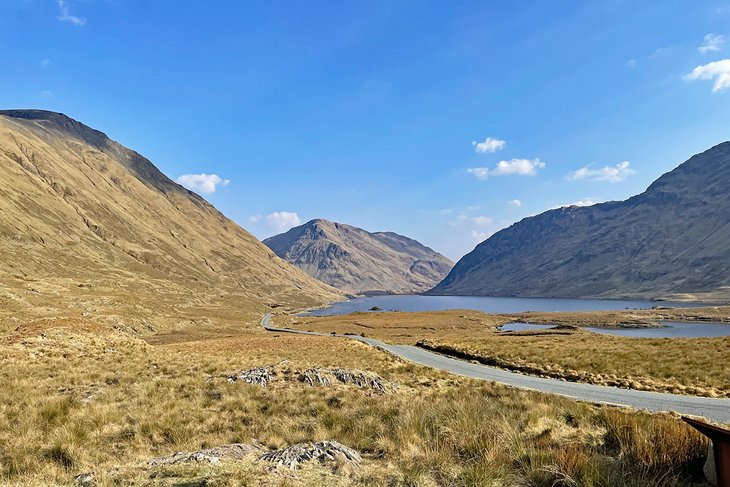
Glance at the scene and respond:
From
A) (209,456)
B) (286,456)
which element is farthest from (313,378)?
(286,456)

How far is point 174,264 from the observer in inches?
7613

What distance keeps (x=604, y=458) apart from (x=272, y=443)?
625 centimetres

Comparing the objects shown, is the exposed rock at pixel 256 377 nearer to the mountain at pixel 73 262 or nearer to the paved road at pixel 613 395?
the paved road at pixel 613 395

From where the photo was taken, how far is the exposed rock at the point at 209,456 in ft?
21.7

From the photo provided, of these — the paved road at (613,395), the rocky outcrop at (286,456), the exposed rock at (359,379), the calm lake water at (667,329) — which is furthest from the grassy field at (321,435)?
the calm lake water at (667,329)

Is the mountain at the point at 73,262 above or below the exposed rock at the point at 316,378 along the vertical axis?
above

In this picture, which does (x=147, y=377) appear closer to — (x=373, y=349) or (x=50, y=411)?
(x=50, y=411)

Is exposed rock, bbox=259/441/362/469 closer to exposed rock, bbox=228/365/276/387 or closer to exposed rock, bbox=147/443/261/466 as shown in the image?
exposed rock, bbox=147/443/261/466

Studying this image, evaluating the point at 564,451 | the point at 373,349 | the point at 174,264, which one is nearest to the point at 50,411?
the point at 564,451

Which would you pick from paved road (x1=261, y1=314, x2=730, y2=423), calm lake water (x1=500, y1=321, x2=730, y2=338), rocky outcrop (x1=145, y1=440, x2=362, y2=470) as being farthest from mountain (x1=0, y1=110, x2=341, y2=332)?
calm lake water (x1=500, y1=321, x2=730, y2=338)

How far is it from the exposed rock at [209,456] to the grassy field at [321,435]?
1.03 feet

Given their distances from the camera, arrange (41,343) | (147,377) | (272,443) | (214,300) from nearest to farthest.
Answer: (272,443), (147,377), (41,343), (214,300)

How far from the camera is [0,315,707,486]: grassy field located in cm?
581

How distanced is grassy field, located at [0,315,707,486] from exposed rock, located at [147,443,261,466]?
0.31 meters
